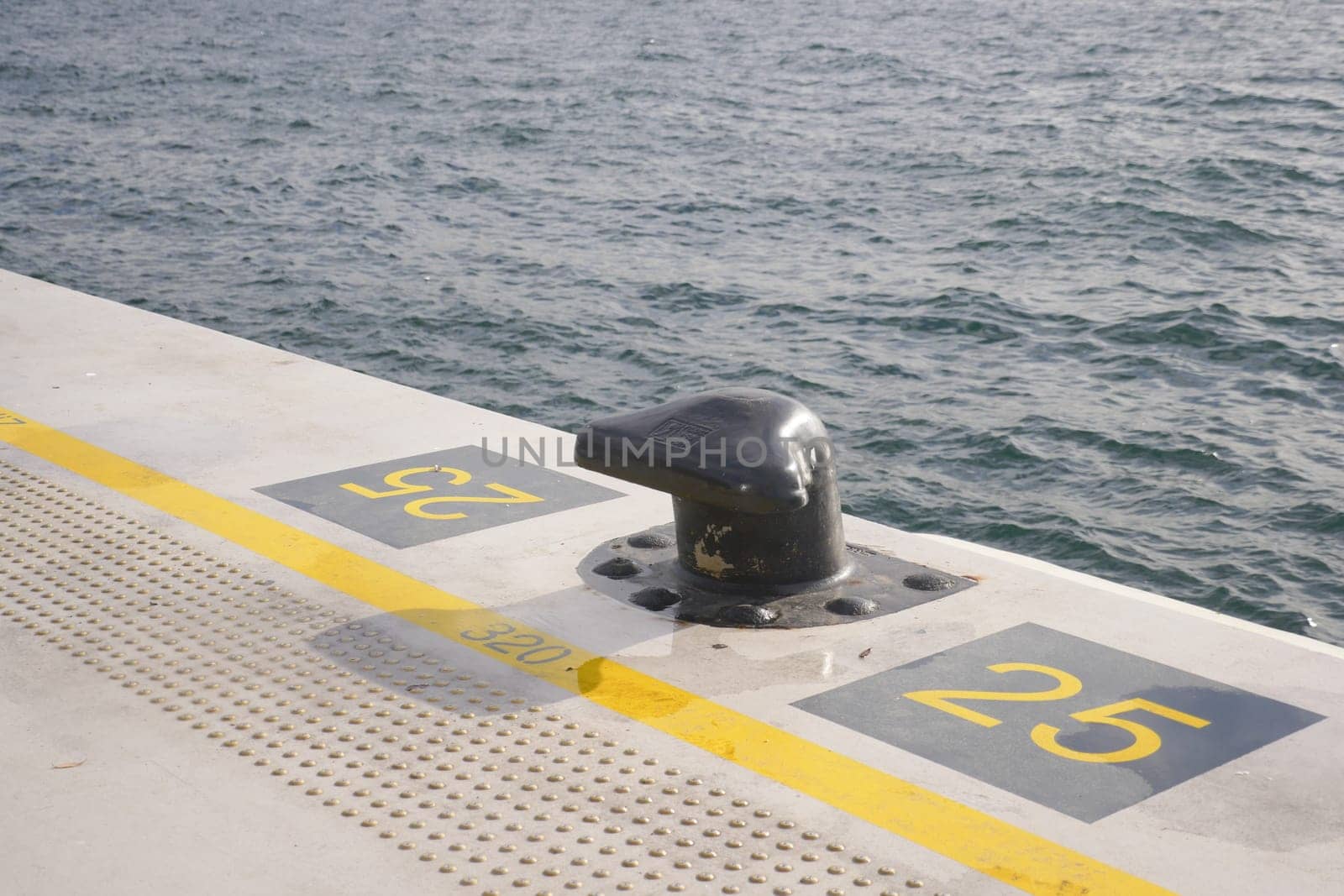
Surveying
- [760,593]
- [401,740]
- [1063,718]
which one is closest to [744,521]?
[760,593]

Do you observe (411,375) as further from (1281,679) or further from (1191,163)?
(1191,163)

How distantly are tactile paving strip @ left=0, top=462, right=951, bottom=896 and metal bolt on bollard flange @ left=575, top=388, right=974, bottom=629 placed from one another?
871 millimetres

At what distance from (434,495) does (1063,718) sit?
9.77 ft

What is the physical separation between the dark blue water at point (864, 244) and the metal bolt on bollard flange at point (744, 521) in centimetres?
434

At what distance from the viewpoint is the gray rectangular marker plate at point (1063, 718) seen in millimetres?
3994

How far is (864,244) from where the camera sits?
56.9 ft

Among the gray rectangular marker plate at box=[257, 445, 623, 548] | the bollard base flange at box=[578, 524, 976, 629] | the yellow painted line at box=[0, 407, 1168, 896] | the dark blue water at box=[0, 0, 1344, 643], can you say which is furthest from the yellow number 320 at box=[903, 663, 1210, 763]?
the dark blue water at box=[0, 0, 1344, 643]

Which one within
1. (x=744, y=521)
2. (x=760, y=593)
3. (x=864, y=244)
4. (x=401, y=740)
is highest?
(x=744, y=521)

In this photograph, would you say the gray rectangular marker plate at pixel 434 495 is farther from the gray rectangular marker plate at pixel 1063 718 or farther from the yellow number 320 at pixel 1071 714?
the yellow number 320 at pixel 1071 714

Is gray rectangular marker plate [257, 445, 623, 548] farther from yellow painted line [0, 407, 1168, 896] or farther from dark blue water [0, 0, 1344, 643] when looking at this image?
dark blue water [0, 0, 1344, 643]

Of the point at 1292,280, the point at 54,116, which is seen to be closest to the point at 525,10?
the point at 54,116

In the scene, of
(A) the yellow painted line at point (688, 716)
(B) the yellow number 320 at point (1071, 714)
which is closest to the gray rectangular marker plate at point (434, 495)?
(A) the yellow painted line at point (688, 716)

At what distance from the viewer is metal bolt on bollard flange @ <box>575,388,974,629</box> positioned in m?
4.76

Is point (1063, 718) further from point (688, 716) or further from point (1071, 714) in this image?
point (688, 716)
